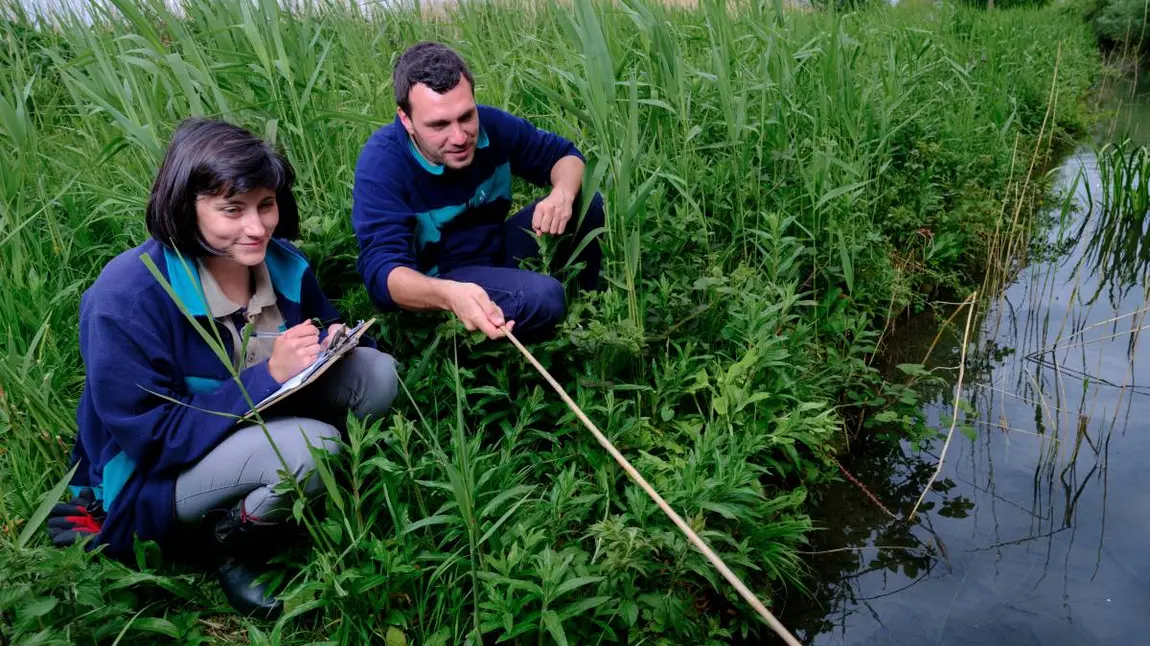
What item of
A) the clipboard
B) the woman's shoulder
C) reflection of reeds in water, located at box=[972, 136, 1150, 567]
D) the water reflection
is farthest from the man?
reflection of reeds in water, located at box=[972, 136, 1150, 567]

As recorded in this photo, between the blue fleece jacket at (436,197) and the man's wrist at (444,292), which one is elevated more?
the blue fleece jacket at (436,197)

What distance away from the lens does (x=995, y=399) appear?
3170 mm

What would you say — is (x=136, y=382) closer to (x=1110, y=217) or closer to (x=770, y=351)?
(x=770, y=351)

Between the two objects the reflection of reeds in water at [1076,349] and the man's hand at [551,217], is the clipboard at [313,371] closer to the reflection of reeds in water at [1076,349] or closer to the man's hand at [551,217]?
the man's hand at [551,217]

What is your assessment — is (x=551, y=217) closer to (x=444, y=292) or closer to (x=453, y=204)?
(x=453, y=204)

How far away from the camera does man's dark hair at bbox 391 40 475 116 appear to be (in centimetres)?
229

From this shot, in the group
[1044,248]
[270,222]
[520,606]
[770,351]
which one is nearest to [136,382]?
[270,222]

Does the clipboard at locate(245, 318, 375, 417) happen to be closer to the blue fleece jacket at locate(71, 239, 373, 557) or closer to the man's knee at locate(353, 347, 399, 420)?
the blue fleece jacket at locate(71, 239, 373, 557)

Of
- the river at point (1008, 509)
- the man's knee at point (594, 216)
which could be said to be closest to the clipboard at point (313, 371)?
the man's knee at point (594, 216)

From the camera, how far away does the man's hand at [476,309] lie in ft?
6.62

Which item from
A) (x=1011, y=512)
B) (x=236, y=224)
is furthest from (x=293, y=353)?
(x=1011, y=512)

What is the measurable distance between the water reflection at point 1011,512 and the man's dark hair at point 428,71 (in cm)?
168

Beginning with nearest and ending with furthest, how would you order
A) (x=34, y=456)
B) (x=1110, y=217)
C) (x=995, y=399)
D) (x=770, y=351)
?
1. (x=34, y=456)
2. (x=770, y=351)
3. (x=995, y=399)
4. (x=1110, y=217)

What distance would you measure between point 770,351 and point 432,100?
1.19m
